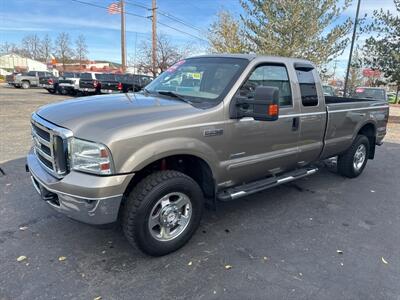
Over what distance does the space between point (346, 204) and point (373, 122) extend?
2.03 metres

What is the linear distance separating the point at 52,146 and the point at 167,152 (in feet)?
3.29

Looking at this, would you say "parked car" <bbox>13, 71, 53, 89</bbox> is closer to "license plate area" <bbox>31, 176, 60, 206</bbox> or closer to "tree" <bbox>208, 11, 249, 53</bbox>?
"tree" <bbox>208, 11, 249, 53</bbox>

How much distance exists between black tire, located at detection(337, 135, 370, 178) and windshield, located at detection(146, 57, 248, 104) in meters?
3.01

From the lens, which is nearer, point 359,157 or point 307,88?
point 307,88

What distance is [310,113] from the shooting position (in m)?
4.43

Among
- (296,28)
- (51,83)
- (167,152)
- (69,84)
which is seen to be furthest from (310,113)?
(51,83)

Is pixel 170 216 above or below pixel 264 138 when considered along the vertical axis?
below

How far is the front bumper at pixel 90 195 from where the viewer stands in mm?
2660

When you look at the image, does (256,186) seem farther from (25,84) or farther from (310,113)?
(25,84)

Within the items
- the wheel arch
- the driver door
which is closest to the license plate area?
the driver door

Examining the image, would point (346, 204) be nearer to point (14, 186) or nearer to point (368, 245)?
point (368, 245)

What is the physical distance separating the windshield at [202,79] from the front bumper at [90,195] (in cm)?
134

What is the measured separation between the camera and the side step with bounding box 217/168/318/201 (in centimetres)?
361

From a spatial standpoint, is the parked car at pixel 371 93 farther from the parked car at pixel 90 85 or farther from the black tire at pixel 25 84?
the black tire at pixel 25 84
